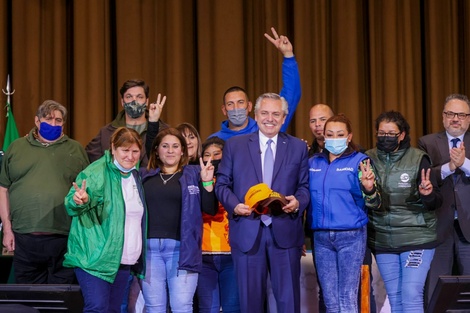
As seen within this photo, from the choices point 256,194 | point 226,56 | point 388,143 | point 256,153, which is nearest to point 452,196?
point 388,143

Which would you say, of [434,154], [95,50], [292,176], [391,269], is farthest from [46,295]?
[95,50]

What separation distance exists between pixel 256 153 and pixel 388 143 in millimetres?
805

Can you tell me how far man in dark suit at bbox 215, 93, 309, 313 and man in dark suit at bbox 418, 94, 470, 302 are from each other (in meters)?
0.97

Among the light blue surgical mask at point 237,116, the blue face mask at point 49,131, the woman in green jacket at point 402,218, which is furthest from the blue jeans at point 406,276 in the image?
the blue face mask at point 49,131

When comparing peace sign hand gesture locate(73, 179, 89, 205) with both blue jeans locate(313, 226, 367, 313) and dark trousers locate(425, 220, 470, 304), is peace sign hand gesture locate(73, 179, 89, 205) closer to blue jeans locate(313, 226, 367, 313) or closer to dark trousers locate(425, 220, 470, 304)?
blue jeans locate(313, 226, 367, 313)

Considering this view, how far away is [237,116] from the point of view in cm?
533

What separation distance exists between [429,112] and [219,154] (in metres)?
2.88

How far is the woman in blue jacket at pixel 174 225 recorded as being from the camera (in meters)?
4.54

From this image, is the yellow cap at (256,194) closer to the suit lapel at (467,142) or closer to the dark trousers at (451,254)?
the dark trousers at (451,254)

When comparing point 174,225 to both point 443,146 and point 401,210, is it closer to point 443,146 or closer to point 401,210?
point 401,210

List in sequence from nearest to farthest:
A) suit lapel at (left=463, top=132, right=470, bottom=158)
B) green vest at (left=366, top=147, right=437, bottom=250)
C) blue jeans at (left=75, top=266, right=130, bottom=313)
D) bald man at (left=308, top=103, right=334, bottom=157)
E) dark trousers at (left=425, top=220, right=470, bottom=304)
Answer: blue jeans at (left=75, top=266, right=130, bottom=313), green vest at (left=366, top=147, right=437, bottom=250), dark trousers at (left=425, top=220, right=470, bottom=304), suit lapel at (left=463, top=132, right=470, bottom=158), bald man at (left=308, top=103, right=334, bottom=157)

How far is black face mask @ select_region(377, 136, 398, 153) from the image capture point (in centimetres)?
471

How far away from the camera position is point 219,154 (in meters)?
5.02

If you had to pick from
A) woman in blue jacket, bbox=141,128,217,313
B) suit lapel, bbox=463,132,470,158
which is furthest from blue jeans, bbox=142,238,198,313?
suit lapel, bbox=463,132,470,158
